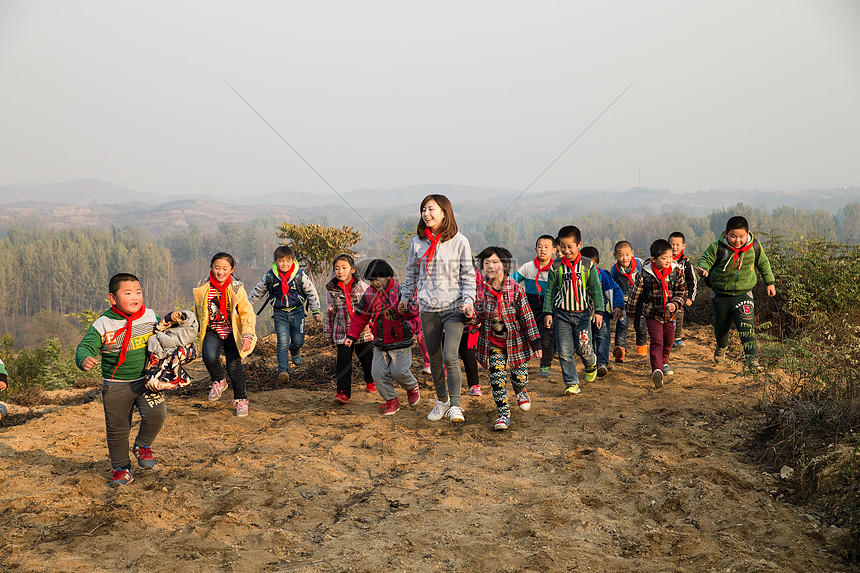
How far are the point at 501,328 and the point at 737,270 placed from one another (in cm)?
366

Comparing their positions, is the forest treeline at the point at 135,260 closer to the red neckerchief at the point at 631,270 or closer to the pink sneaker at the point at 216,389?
the red neckerchief at the point at 631,270

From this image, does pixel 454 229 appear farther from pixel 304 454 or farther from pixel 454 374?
pixel 304 454

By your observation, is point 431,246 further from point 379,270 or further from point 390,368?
point 390,368

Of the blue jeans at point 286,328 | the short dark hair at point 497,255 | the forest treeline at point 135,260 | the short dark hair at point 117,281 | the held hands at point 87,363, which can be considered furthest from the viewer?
the forest treeline at point 135,260

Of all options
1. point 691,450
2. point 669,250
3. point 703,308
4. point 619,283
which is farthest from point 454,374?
point 703,308

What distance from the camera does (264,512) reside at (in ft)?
13.0

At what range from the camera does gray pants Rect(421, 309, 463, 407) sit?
5617 mm

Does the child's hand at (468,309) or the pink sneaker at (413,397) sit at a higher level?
the child's hand at (468,309)

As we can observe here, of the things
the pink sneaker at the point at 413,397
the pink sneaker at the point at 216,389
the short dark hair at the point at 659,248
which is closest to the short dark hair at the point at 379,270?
the pink sneaker at the point at 413,397

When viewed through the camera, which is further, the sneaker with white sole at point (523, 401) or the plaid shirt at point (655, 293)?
the plaid shirt at point (655, 293)

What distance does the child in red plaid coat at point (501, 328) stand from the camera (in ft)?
18.7

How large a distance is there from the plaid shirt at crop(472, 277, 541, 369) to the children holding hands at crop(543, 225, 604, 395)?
1.31 metres

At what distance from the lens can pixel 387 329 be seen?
635 centimetres

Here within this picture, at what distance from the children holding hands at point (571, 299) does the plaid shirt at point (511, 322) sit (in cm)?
131
